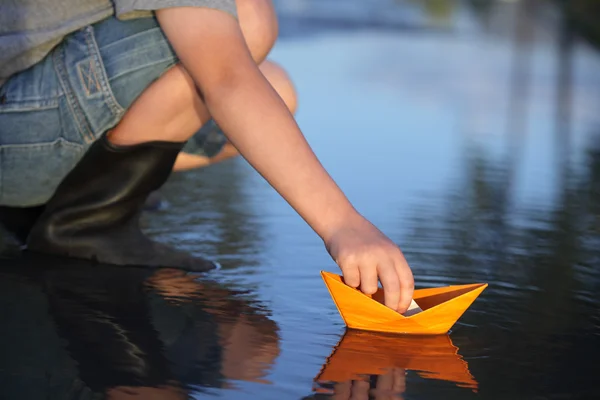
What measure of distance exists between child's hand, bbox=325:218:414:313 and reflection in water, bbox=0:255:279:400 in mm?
196

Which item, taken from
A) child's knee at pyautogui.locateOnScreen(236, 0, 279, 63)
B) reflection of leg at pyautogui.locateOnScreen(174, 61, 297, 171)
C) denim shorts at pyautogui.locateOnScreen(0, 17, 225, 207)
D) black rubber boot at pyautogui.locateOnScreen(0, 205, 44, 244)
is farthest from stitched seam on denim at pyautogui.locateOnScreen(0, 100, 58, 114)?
reflection of leg at pyautogui.locateOnScreen(174, 61, 297, 171)

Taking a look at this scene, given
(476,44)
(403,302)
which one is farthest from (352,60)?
(403,302)

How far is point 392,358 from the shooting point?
201 cm

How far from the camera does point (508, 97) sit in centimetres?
752

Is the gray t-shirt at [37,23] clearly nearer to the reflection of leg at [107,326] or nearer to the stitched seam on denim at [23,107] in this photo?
the stitched seam on denim at [23,107]

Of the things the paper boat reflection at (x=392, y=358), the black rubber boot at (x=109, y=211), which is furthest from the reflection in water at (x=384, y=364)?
the black rubber boot at (x=109, y=211)

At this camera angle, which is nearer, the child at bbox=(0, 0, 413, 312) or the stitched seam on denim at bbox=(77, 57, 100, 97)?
the child at bbox=(0, 0, 413, 312)

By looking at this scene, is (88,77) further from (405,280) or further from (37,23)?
(405,280)

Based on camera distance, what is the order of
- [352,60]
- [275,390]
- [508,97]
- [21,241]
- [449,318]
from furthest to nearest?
1. [352,60]
2. [508,97]
3. [21,241]
4. [449,318]
5. [275,390]

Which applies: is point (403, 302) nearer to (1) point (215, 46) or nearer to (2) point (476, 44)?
(1) point (215, 46)

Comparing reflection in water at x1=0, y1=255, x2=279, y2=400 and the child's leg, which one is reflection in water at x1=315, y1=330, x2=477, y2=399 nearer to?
reflection in water at x1=0, y1=255, x2=279, y2=400

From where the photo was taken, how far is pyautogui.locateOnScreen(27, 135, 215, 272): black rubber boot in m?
2.53

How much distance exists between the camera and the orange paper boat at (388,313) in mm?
2068

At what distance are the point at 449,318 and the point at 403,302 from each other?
156 millimetres
